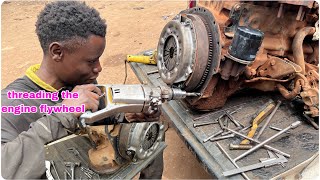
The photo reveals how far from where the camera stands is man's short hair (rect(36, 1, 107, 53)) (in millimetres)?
2066

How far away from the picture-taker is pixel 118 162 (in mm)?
2371

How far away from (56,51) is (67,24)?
0.20 meters

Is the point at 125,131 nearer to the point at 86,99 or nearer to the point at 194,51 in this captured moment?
the point at 86,99

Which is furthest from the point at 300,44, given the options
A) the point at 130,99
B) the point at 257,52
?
the point at 130,99

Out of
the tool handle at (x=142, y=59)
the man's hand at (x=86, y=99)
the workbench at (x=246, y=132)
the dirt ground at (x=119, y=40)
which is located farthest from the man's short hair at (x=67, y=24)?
the dirt ground at (x=119, y=40)

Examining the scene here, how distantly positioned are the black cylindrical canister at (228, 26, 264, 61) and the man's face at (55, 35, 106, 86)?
1083 mm

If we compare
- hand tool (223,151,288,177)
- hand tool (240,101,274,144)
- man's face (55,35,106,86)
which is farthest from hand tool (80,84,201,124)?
hand tool (240,101,274,144)

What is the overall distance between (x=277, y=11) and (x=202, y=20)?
0.69 m

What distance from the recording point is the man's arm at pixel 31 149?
1.75 m

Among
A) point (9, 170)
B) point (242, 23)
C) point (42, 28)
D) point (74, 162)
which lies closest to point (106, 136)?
point (74, 162)

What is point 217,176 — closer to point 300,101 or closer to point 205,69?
point 205,69

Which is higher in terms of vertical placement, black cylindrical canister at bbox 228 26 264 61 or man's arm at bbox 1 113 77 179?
black cylindrical canister at bbox 228 26 264 61

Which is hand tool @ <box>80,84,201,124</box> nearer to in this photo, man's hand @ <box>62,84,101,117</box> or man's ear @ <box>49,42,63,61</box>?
man's hand @ <box>62,84,101,117</box>

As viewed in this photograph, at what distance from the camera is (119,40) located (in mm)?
6836
